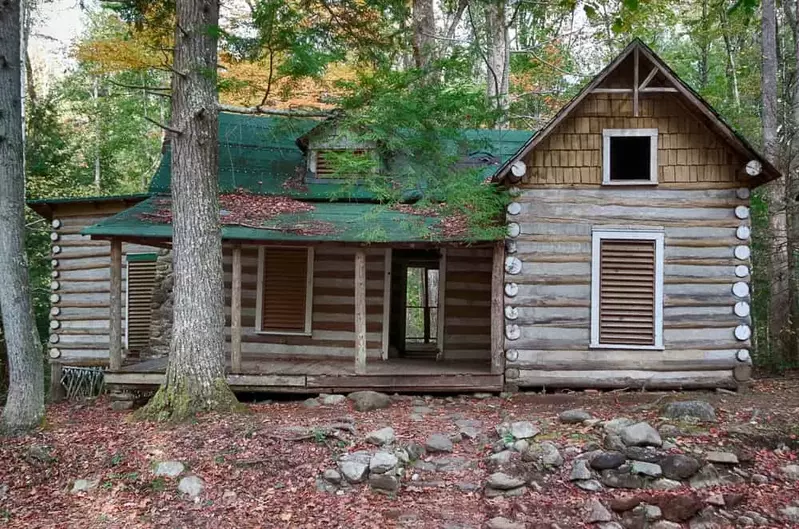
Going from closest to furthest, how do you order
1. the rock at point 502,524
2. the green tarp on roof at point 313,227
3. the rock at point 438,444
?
the rock at point 502,524 → the rock at point 438,444 → the green tarp on roof at point 313,227

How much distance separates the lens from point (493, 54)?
18.8 m

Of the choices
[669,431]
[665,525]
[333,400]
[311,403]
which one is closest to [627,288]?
[669,431]

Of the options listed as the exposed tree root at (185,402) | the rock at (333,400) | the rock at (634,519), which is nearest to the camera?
the rock at (634,519)

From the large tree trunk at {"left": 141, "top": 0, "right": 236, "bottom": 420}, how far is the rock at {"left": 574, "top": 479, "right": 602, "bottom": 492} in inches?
184

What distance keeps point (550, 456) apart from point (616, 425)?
1106 millimetres

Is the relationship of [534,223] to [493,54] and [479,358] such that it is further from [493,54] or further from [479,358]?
[493,54]

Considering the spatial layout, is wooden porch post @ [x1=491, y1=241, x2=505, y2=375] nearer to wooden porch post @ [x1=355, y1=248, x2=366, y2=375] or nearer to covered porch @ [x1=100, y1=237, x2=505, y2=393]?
covered porch @ [x1=100, y1=237, x2=505, y2=393]

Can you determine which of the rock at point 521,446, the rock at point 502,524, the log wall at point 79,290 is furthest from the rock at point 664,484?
the log wall at point 79,290

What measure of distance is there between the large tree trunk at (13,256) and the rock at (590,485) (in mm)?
6929

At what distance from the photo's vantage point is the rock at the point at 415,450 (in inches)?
269

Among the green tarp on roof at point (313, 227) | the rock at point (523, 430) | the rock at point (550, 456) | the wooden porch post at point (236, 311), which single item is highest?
the green tarp on roof at point (313, 227)

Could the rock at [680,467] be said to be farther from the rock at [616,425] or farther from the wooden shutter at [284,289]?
the wooden shutter at [284,289]

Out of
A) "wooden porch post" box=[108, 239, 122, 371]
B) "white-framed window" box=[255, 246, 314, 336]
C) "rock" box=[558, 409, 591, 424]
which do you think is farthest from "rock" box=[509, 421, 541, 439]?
"wooden porch post" box=[108, 239, 122, 371]

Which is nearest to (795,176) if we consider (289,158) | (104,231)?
(289,158)
